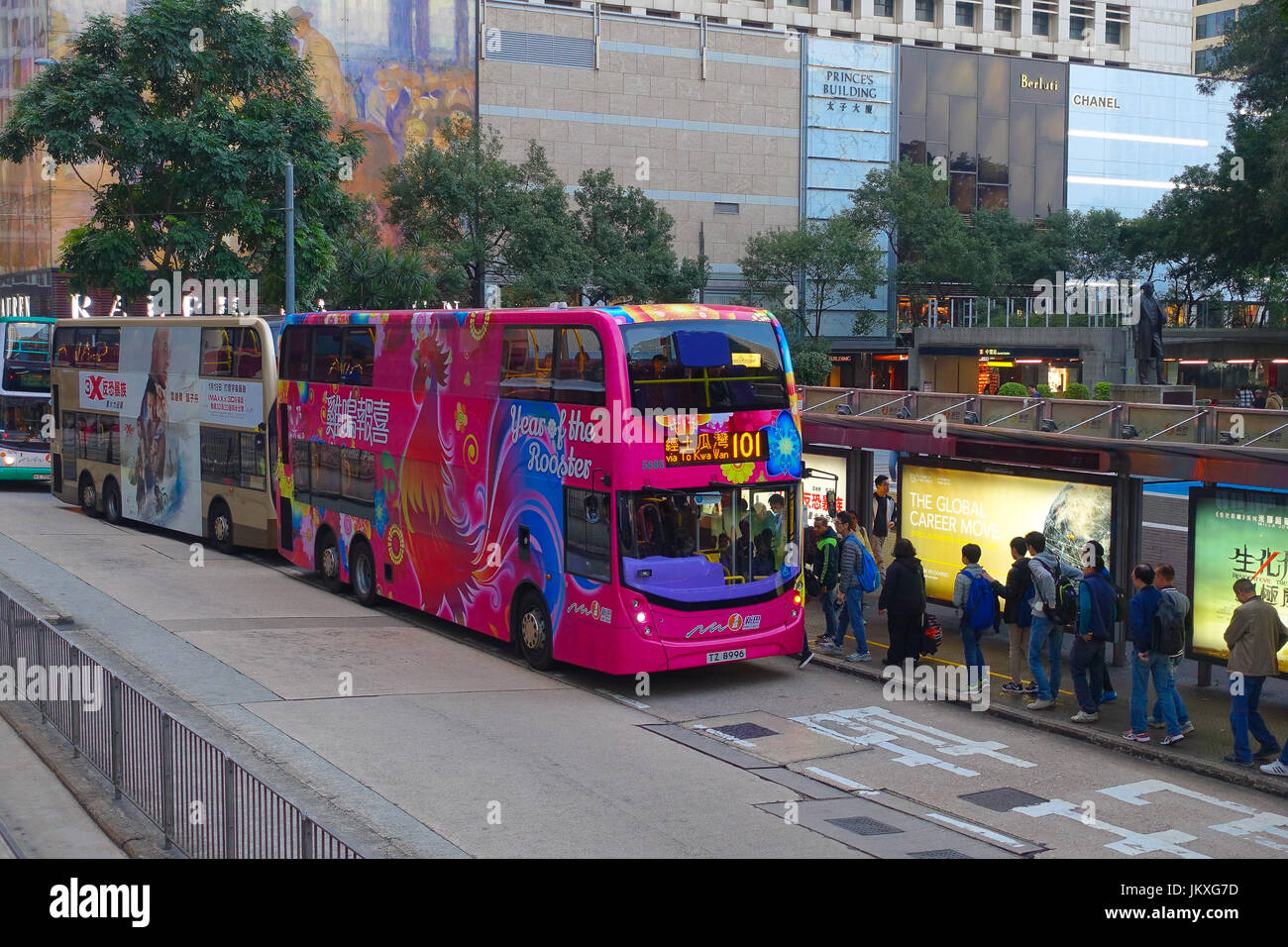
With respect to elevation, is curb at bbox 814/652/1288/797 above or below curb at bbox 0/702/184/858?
below

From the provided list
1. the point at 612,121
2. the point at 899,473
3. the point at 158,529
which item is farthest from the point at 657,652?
the point at 612,121

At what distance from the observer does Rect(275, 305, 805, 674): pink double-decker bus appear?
570 inches

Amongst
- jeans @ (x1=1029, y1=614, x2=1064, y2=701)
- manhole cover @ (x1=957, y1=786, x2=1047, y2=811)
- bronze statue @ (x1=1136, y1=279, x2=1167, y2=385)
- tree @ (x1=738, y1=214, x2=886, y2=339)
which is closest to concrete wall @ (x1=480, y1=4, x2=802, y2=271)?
tree @ (x1=738, y1=214, x2=886, y2=339)

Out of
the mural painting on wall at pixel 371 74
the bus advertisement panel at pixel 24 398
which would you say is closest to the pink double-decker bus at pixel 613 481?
the bus advertisement panel at pixel 24 398

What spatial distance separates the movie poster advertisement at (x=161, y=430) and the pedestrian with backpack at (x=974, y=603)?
49.5 ft

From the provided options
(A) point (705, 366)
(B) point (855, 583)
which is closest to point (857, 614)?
(B) point (855, 583)

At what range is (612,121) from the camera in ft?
194

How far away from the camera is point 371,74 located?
54438 millimetres

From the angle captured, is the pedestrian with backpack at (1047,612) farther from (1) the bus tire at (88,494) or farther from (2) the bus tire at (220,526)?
(1) the bus tire at (88,494)

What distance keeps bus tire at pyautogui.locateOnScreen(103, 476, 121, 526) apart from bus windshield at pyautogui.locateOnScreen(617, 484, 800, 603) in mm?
17017

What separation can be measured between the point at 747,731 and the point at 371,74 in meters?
46.4

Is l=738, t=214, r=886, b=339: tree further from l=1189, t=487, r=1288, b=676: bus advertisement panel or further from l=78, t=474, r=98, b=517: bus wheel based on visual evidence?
l=1189, t=487, r=1288, b=676: bus advertisement panel

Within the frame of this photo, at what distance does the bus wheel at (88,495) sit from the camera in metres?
28.8

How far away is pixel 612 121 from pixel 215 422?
38.6 metres
